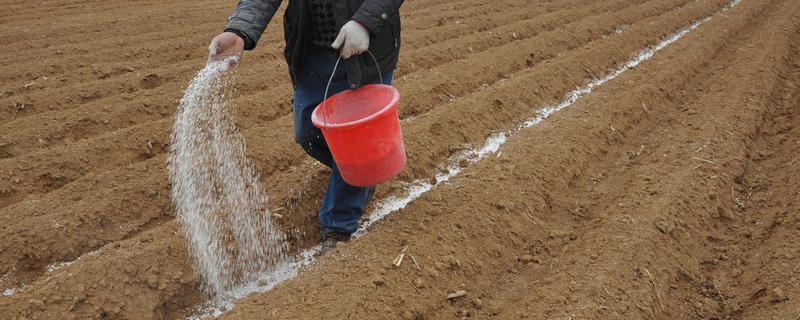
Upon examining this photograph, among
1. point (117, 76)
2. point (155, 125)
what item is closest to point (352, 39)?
point (155, 125)

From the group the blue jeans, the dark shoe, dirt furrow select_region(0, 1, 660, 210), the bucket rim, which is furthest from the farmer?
dirt furrow select_region(0, 1, 660, 210)

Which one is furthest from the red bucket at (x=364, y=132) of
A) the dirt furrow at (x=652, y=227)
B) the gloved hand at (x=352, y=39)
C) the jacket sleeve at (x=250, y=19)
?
the dirt furrow at (x=652, y=227)

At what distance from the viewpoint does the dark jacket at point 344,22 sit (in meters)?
2.71

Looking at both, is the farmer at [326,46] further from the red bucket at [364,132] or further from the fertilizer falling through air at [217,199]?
the fertilizer falling through air at [217,199]

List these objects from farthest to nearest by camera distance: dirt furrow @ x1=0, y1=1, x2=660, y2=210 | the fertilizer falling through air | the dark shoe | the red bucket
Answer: dirt furrow @ x1=0, y1=1, x2=660, y2=210 < the dark shoe < the fertilizer falling through air < the red bucket

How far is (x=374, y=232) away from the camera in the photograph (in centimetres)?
333

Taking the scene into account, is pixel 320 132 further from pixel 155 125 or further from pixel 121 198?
pixel 155 125

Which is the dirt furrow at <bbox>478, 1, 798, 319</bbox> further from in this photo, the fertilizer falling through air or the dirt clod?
the fertilizer falling through air

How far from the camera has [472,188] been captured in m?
3.69

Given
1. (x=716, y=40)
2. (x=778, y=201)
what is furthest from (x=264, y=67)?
(x=716, y=40)

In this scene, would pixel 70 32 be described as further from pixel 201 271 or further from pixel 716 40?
pixel 716 40

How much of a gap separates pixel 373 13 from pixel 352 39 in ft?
0.48

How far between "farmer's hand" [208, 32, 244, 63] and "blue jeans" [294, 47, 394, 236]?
366 mm

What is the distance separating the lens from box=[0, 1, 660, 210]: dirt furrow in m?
3.99
